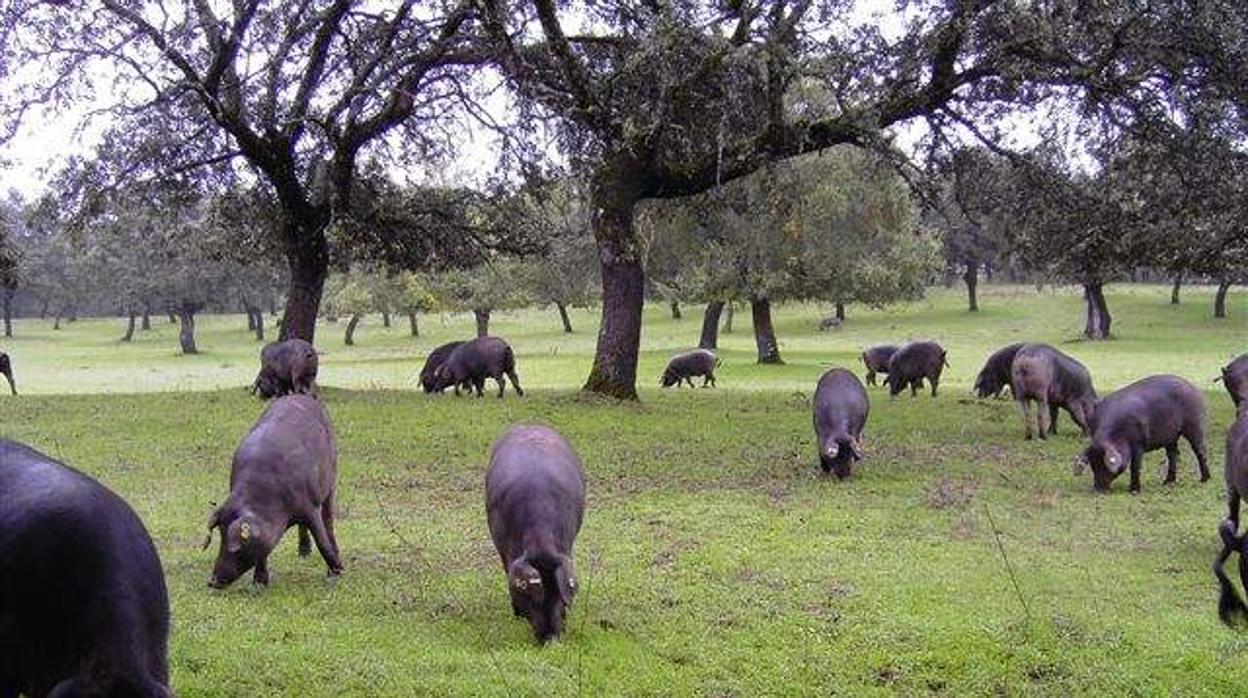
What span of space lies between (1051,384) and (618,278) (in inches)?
330

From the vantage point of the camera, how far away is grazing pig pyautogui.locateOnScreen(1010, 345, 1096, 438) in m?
19.9

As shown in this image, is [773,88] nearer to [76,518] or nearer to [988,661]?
[988,661]

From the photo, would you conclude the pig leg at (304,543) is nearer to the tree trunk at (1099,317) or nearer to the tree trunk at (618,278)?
the tree trunk at (618,278)

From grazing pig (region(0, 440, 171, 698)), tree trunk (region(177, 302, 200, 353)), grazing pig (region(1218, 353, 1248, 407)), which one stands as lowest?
tree trunk (region(177, 302, 200, 353))

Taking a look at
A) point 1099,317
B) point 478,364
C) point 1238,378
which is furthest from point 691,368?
point 1099,317

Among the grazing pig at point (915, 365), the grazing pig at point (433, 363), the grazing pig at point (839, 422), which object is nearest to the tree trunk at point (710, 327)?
the grazing pig at point (915, 365)

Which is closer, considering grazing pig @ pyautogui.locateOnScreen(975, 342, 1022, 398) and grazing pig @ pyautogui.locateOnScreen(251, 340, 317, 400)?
grazing pig @ pyautogui.locateOnScreen(251, 340, 317, 400)

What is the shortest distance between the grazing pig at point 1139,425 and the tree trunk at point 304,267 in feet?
53.6

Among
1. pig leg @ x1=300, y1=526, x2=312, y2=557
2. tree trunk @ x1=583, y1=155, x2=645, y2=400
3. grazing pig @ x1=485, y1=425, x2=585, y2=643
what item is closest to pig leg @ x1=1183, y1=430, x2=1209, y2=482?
grazing pig @ x1=485, y1=425, x2=585, y2=643

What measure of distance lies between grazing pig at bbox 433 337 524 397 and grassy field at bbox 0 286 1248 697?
200cm

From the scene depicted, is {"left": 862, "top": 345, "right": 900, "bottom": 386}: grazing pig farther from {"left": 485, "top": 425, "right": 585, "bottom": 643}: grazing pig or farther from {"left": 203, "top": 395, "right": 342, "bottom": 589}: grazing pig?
{"left": 203, "top": 395, "right": 342, "bottom": 589}: grazing pig

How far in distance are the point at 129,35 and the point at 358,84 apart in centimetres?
427

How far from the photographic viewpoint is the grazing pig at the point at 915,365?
2808cm

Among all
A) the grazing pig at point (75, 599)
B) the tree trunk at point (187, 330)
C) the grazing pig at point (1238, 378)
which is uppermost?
the grazing pig at point (75, 599)
